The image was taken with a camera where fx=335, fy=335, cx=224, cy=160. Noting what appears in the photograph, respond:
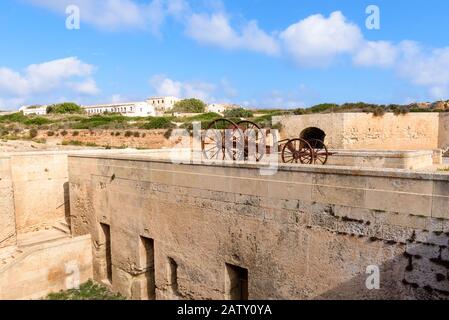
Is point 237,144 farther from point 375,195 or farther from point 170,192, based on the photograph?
point 375,195

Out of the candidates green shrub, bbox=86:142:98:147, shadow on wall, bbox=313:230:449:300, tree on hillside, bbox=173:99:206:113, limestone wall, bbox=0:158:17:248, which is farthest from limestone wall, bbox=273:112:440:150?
tree on hillside, bbox=173:99:206:113

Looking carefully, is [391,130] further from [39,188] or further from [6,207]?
[6,207]

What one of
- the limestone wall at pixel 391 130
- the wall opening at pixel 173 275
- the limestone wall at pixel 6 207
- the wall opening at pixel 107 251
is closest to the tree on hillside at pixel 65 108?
the limestone wall at pixel 391 130

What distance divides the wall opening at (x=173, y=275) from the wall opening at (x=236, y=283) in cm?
165

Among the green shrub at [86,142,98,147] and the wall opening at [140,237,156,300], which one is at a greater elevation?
the green shrub at [86,142,98,147]

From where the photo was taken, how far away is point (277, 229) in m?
5.94

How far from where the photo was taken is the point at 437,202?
4.31m

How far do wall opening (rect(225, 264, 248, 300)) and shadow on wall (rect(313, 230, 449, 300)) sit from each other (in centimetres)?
258

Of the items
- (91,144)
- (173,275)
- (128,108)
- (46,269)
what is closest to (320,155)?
(173,275)

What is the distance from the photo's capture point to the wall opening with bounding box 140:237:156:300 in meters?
8.81

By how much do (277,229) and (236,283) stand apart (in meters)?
1.83

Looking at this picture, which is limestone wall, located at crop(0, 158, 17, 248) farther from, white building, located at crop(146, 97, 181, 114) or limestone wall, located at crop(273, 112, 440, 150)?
white building, located at crop(146, 97, 181, 114)
